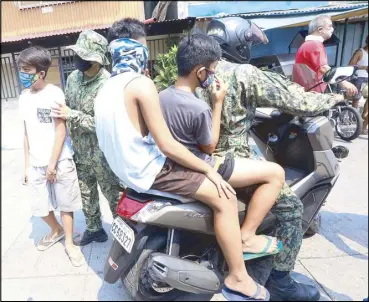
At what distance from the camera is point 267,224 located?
6.86ft

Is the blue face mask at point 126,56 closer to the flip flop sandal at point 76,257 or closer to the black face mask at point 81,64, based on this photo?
the black face mask at point 81,64

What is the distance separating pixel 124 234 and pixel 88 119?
0.88 m

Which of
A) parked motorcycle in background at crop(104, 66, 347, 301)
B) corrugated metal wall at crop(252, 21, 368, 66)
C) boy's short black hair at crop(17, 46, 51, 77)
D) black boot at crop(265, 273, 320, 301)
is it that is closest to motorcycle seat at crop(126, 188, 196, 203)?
parked motorcycle in background at crop(104, 66, 347, 301)

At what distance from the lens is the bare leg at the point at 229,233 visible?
1.75 m

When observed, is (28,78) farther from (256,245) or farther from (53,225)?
(256,245)

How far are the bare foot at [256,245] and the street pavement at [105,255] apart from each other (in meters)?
0.37

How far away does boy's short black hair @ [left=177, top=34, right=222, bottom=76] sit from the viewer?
173cm

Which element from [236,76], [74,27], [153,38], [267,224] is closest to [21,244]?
[267,224]

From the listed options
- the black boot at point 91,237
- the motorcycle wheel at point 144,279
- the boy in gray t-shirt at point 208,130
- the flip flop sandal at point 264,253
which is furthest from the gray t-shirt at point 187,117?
the black boot at point 91,237

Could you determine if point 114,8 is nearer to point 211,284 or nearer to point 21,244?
point 21,244

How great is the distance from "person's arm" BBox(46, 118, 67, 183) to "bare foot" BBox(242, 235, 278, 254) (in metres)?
1.42

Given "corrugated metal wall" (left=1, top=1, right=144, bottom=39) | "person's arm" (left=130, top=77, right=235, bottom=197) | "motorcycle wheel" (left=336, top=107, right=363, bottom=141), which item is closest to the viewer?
"person's arm" (left=130, top=77, right=235, bottom=197)

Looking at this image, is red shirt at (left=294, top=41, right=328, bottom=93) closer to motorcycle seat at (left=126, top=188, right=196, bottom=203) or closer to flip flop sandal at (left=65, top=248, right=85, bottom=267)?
motorcycle seat at (left=126, top=188, right=196, bottom=203)

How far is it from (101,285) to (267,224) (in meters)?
1.16
